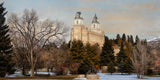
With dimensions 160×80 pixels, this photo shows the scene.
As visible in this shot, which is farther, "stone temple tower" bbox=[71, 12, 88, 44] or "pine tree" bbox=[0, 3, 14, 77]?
"stone temple tower" bbox=[71, 12, 88, 44]

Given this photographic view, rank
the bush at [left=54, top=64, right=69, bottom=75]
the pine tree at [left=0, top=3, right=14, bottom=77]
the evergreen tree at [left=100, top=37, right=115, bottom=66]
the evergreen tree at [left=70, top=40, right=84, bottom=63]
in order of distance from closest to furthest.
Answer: the pine tree at [left=0, top=3, right=14, bottom=77], the bush at [left=54, top=64, right=69, bottom=75], the evergreen tree at [left=70, top=40, right=84, bottom=63], the evergreen tree at [left=100, top=37, right=115, bottom=66]

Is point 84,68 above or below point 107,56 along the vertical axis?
below

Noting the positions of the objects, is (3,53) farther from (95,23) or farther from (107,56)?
(95,23)

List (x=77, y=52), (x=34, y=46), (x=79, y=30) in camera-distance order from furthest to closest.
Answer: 1. (x=79, y=30)
2. (x=77, y=52)
3. (x=34, y=46)

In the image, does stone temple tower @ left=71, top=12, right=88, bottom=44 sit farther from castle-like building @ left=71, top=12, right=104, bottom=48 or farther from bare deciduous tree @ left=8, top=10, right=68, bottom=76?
bare deciduous tree @ left=8, top=10, right=68, bottom=76

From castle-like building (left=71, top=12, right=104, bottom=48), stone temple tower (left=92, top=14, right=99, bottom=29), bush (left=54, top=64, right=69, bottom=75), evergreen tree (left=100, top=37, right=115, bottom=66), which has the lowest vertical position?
bush (left=54, top=64, right=69, bottom=75)

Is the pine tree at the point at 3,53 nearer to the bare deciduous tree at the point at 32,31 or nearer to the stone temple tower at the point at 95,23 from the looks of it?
the bare deciduous tree at the point at 32,31

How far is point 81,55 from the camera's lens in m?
43.1

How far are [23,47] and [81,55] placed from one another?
1516 centimetres

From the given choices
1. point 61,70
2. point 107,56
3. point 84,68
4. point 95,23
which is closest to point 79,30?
point 95,23

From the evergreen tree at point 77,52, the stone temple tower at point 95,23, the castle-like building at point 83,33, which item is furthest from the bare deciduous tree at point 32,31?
the stone temple tower at point 95,23

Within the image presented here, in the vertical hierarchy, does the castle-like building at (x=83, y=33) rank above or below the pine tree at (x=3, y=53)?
above

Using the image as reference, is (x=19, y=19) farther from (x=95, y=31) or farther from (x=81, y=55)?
(x=95, y=31)

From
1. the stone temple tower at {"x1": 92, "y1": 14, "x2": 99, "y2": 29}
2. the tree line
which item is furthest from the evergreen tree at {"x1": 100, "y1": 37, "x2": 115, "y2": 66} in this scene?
the stone temple tower at {"x1": 92, "y1": 14, "x2": 99, "y2": 29}
